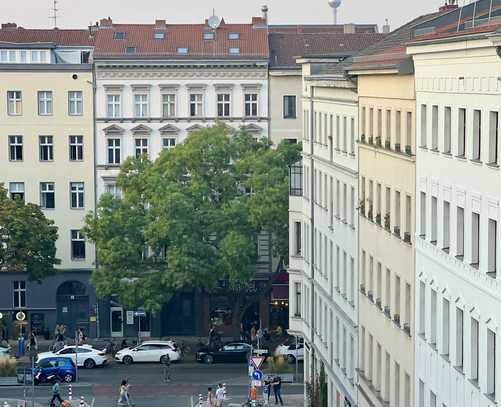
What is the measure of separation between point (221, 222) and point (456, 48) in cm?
5557

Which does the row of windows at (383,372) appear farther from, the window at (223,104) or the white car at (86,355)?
the window at (223,104)

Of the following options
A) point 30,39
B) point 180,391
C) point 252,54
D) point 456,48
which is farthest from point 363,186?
point 30,39

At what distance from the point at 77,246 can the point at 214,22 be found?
16514 millimetres

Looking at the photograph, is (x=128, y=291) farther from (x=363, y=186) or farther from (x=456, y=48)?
(x=456, y=48)

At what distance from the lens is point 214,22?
107 metres

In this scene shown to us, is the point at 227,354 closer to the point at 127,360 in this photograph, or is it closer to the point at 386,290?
the point at 127,360

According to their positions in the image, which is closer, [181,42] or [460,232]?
[460,232]

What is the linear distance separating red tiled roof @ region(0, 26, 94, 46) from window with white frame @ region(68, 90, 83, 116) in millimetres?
6898

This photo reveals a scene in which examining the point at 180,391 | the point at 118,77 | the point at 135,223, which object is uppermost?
→ the point at 118,77

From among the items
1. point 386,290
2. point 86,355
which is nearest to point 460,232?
point 386,290

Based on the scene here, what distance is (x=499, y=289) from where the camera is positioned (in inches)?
1341

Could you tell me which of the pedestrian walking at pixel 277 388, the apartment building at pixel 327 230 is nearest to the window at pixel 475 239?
the apartment building at pixel 327 230

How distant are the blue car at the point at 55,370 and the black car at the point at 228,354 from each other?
28.5 feet

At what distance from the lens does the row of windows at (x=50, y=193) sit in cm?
10362
